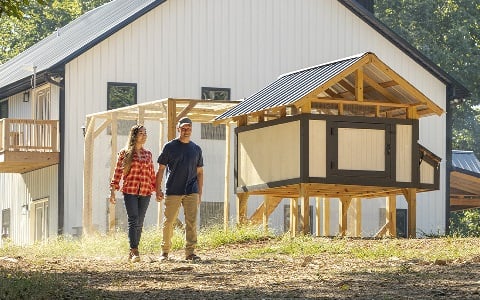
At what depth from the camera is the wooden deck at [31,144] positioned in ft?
124

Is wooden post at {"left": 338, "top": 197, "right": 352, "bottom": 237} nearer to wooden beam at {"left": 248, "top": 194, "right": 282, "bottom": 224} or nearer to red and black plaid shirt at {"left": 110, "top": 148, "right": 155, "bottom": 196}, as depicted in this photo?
wooden beam at {"left": 248, "top": 194, "right": 282, "bottom": 224}

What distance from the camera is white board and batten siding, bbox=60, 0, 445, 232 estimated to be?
38344 millimetres

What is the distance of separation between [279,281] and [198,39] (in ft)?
79.8

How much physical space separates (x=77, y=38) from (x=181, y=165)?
23657mm

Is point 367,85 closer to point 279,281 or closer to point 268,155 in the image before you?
point 268,155

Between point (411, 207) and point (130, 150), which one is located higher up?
point (130, 150)

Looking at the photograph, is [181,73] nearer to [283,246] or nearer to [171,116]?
[171,116]

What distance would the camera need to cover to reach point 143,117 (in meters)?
29.9

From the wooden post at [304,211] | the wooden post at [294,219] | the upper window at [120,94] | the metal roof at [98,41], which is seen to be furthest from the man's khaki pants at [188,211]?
the upper window at [120,94]

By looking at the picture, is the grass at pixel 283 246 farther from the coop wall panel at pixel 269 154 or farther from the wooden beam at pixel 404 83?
the wooden beam at pixel 404 83

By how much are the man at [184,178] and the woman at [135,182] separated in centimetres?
19

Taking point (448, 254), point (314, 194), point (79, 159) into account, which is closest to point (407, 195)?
point (314, 194)

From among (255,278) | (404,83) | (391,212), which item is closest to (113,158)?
(391,212)

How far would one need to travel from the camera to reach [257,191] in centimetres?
2670
